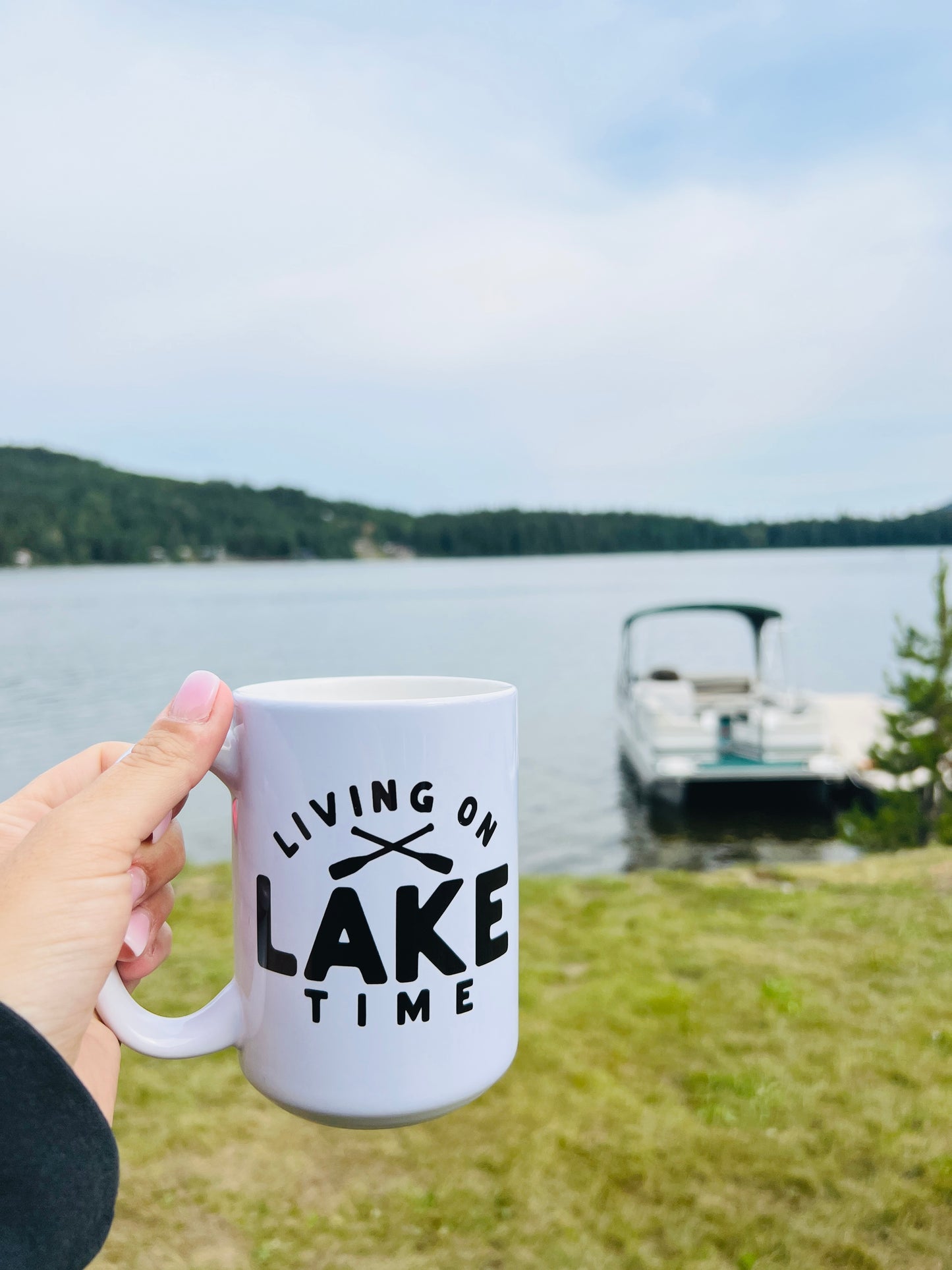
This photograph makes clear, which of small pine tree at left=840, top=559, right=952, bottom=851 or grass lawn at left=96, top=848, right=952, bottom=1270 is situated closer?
grass lawn at left=96, top=848, right=952, bottom=1270

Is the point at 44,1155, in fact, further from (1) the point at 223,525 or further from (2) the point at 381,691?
(1) the point at 223,525

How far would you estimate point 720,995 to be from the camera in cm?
396

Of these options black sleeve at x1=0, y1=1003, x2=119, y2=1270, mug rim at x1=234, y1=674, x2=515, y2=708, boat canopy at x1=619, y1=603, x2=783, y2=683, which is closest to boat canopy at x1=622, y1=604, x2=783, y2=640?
boat canopy at x1=619, y1=603, x2=783, y2=683

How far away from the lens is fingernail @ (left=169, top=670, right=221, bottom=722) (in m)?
1.14

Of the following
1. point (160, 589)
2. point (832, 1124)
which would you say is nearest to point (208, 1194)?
point (832, 1124)

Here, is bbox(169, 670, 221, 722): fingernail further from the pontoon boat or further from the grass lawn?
the pontoon boat

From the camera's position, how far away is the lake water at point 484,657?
16047mm

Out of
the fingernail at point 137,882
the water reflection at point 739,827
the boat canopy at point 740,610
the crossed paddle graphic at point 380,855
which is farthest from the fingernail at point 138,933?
the boat canopy at point 740,610

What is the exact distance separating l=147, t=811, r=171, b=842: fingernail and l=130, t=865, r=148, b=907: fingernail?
4 centimetres

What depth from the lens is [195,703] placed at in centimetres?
114

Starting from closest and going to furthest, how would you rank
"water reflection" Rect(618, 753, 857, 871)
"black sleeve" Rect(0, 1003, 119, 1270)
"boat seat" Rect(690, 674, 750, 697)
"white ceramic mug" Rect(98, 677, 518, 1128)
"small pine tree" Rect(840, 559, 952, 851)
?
"black sleeve" Rect(0, 1003, 119, 1270) < "white ceramic mug" Rect(98, 677, 518, 1128) < "small pine tree" Rect(840, 559, 952, 851) < "water reflection" Rect(618, 753, 857, 871) < "boat seat" Rect(690, 674, 750, 697)

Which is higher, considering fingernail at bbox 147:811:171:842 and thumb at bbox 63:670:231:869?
thumb at bbox 63:670:231:869

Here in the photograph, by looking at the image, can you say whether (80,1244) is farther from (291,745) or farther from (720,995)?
(720,995)

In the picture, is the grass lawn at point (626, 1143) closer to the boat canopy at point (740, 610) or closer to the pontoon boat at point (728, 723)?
the pontoon boat at point (728, 723)
